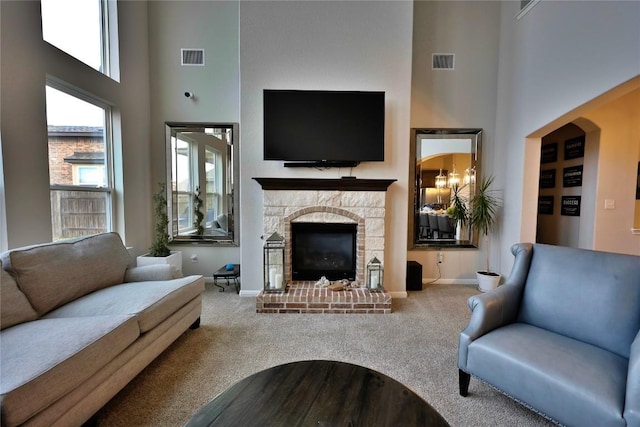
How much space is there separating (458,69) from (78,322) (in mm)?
5195

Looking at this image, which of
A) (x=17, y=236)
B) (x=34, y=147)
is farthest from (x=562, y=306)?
(x=34, y=147)

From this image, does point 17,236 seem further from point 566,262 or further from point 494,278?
point 494,278

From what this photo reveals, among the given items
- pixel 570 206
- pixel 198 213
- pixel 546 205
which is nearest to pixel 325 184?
pixel 198 213

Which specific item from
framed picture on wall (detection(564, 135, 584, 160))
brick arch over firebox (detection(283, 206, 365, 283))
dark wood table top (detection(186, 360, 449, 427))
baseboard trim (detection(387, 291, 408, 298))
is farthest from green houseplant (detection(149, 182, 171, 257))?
framed picture on wall (detection(564, 135, 584, 160))

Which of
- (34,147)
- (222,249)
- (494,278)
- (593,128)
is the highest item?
(593,128)

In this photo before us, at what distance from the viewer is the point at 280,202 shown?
353 cm

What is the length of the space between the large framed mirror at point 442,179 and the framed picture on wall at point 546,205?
1.90m

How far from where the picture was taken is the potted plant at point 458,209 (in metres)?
4.10

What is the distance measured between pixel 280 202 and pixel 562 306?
284 cm

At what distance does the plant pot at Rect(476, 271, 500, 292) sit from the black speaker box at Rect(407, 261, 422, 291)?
0.86m

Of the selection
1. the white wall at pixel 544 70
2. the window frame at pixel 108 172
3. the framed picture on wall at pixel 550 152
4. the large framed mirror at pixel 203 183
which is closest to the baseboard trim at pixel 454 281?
the white wall at pixel 544 70

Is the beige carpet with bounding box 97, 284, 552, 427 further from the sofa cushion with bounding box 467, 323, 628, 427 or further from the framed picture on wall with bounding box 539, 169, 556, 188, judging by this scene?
the framed picture on wall with bounding box 539, 169, 556, 188

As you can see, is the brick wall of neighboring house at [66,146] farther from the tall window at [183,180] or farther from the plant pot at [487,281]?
the plant pot at [487,281]

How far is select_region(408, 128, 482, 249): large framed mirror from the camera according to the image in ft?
13.7
